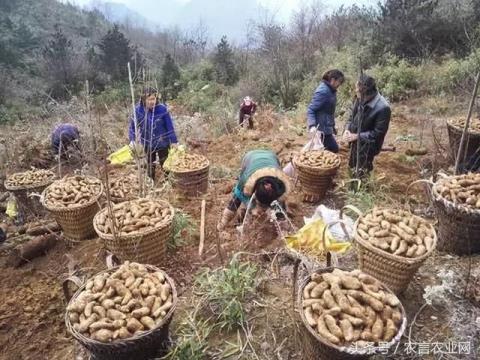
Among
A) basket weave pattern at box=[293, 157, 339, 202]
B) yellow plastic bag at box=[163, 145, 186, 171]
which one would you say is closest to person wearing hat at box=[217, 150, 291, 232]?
basket weave pattern at box=[293, 157, 339, 202]

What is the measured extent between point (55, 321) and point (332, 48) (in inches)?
578

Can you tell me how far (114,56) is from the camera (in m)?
23.1

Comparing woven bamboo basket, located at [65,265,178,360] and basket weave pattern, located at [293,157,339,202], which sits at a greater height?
basket weave pattern, located at [293,157,339,202]

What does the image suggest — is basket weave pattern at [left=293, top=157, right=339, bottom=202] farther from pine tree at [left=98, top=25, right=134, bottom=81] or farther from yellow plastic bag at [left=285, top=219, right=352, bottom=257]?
pine tree at [left=98, top=25, right=134, bottom=81]

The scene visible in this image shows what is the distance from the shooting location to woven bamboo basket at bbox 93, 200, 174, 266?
3279mm

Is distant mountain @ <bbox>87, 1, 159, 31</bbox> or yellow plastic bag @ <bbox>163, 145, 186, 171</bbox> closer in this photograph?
yellow plastic bag @ <bbox>163, 145, 186, 171</bbox>

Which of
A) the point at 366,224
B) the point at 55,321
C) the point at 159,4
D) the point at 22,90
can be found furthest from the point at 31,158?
the point at 159,4

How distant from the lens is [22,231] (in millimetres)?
5355

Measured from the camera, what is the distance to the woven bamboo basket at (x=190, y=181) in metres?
5.46

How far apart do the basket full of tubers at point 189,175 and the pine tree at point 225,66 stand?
15429 millimetres

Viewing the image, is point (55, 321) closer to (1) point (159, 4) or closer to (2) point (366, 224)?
(2) point (366, 224)

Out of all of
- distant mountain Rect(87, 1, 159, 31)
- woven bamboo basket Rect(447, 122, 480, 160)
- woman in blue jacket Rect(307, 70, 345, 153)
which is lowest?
woven bamboo basket Rect(447, 122, 480, 160)

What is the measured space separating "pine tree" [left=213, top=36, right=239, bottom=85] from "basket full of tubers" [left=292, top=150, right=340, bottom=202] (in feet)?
53.2

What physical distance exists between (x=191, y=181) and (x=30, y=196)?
2382 millimetres
